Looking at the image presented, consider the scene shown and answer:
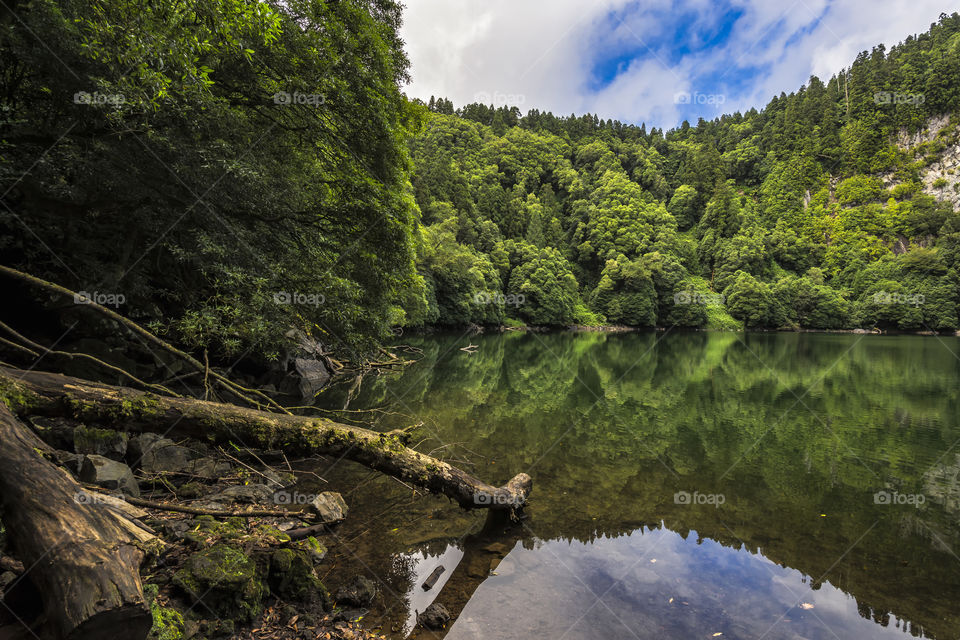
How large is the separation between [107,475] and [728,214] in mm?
111220

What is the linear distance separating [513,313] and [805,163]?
89308 mm

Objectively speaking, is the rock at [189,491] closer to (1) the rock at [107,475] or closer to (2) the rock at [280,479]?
(1) the rock at [107,475]

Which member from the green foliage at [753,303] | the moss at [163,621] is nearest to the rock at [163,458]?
the moss at [163,621]

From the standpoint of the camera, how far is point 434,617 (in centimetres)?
421

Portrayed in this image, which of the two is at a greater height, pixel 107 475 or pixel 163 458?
pixel 107 475

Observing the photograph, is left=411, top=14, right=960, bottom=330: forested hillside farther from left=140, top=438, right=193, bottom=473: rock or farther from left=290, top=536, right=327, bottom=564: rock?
left=290, top=536, right=327, bottom=564: rock

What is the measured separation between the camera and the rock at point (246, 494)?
19.4 feet

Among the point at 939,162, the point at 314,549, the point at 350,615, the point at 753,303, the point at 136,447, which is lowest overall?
the point at 350,615

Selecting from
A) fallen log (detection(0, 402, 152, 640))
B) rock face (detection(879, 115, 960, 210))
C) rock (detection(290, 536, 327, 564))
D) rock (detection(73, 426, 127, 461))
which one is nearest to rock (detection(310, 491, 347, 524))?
rock (detection(290, 536, 327, 564))

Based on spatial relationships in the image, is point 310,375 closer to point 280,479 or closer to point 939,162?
point 280,479

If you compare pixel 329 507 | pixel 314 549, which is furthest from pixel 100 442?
pixel 314 549

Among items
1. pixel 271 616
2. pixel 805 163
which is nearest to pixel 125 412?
pixel 271 616

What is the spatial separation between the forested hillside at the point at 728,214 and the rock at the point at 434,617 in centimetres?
4362

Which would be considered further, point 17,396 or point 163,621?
point 17,396
